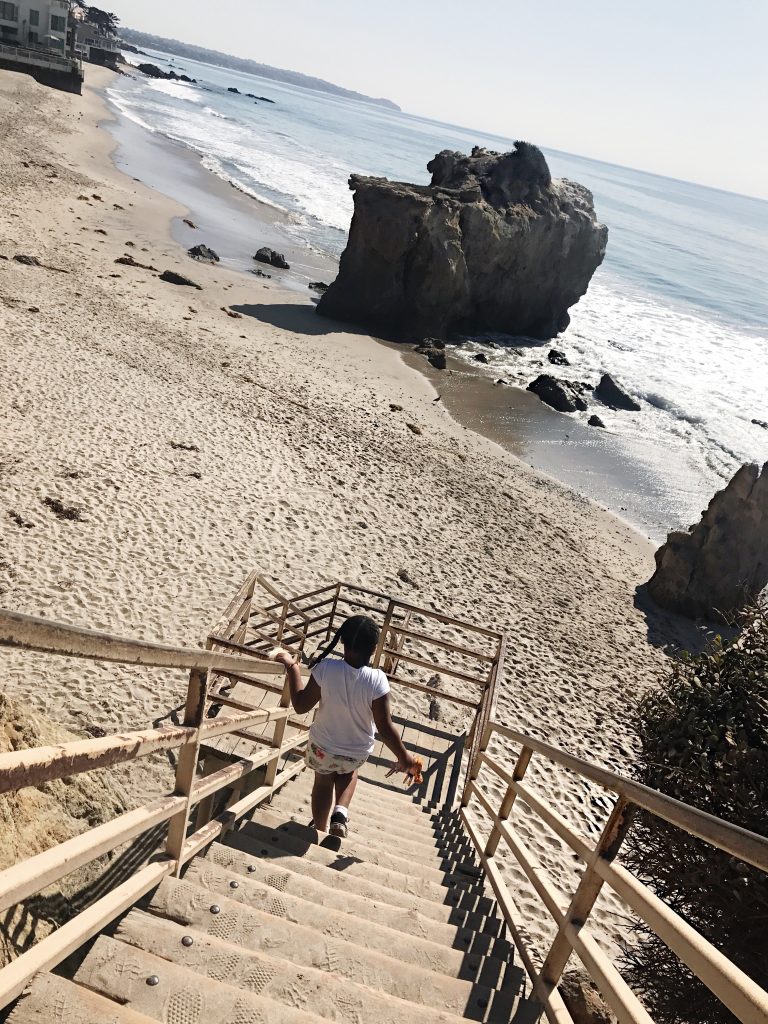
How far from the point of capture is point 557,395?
27016 mm

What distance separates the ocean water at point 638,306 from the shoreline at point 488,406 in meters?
0.33

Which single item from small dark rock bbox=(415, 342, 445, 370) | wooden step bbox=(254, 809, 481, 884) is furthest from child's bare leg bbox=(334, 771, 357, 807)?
small dark rock bbox=(415, 342, 445, 370)

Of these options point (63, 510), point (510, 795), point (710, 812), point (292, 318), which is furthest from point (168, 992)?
point (292, 318)

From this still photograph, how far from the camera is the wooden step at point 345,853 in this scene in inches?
172

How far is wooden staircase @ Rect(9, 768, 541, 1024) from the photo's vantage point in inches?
94.9

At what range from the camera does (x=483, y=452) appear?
20.6m

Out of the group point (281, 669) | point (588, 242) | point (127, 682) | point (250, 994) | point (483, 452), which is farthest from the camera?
point (588, 242)

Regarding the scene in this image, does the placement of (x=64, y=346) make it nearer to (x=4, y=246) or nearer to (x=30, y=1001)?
(x=4, y=246)

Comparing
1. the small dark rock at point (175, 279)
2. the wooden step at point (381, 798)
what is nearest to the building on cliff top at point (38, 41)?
the small dark rock at point (175, 279)

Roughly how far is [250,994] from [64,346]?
16583 mm

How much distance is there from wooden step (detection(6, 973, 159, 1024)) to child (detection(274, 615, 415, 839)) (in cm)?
224

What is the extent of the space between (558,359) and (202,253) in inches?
641

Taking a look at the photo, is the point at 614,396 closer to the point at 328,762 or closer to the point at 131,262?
the point at 131,262

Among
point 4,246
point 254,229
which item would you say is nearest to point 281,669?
point 4,246
